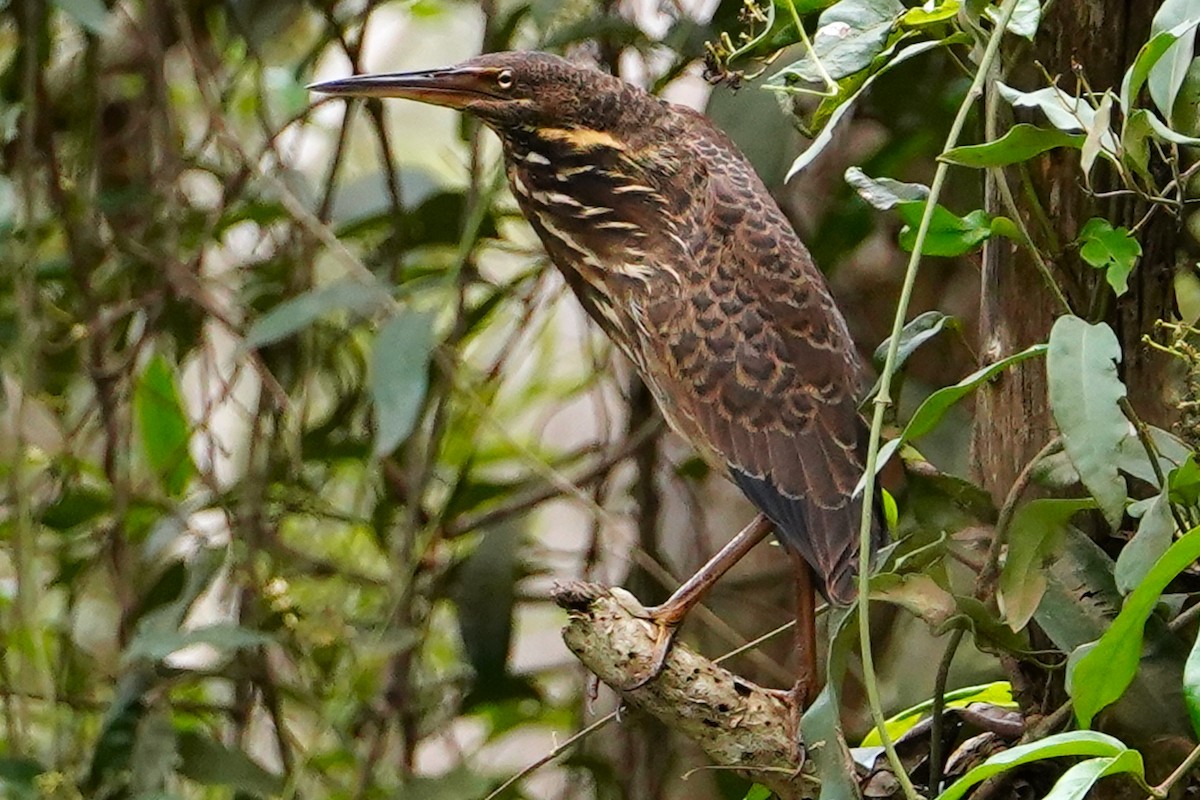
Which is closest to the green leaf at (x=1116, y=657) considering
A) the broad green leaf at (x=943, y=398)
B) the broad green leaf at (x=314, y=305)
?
the broad green leaf at (x=943, y=398)

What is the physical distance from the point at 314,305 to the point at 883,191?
0.85m

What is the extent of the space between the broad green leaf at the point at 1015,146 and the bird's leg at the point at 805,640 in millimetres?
474

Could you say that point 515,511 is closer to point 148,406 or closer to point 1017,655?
point 148,406

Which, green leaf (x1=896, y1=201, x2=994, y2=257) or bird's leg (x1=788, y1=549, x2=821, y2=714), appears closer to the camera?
green leaf (x1=896, y1=201, x2=994, y2=257)

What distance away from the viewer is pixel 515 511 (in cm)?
196

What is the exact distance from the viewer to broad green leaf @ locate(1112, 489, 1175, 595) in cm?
84

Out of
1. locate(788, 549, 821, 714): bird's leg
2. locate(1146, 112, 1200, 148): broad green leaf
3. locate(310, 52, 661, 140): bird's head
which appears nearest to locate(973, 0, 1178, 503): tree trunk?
locate(1146, 112, 1200, 148): broad green leaf

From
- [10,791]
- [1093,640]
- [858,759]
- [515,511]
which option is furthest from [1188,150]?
[10,791]

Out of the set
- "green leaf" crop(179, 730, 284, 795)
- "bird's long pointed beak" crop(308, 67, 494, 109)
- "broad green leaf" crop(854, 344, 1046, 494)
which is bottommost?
"green leaf" crop(179, 730, 284, 795)

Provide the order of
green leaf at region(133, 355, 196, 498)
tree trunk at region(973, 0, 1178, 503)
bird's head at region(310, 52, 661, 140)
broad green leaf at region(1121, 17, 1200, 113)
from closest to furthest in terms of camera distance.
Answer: broad green leaf at region(1121, 17, 1200, 113), tree trunk at region(973, 0, 1178, 503), bird's head at region(310, 52, 661, 140), green leaf at region(133, 355, 196, 498)

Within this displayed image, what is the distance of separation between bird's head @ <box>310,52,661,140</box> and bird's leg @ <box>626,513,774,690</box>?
0.36 meters

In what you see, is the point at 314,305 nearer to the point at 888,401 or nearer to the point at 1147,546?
the point at 888,401

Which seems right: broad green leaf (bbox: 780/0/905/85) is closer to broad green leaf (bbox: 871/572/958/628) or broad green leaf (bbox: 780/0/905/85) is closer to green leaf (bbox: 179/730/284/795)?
broad green leaf (bbox: 871/572/958/628)

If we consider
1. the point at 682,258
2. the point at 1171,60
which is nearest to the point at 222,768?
the point at 682,258
